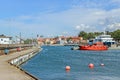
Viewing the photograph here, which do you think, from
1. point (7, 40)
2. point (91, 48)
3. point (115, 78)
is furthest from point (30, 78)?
point (7, 40)

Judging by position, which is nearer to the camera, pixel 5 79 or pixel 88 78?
pixel 5 79

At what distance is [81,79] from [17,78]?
1094 cm

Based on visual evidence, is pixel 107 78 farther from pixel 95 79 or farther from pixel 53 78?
pixel 53 78

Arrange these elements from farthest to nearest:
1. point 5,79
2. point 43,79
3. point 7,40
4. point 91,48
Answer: point 7,40 < point 91,48 < point 43,79 < point 5,79

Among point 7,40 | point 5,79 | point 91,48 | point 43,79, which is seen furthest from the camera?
point 7,40

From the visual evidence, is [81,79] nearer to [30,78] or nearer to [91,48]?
[30,78]

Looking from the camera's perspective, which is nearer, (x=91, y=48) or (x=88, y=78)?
(x=88, y=78)

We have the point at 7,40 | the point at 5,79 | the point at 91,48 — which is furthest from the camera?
the point at 7,40

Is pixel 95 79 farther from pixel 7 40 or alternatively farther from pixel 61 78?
pixel 7 40

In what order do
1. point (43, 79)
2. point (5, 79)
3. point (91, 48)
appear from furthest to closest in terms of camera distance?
point (91, 48) < point (43, 79) < point (5, 79)

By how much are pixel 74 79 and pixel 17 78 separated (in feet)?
35.2

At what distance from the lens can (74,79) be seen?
37344 millimetres

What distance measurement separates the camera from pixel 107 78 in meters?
38.9

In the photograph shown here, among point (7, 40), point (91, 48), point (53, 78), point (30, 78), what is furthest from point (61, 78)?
point (7, 40)
